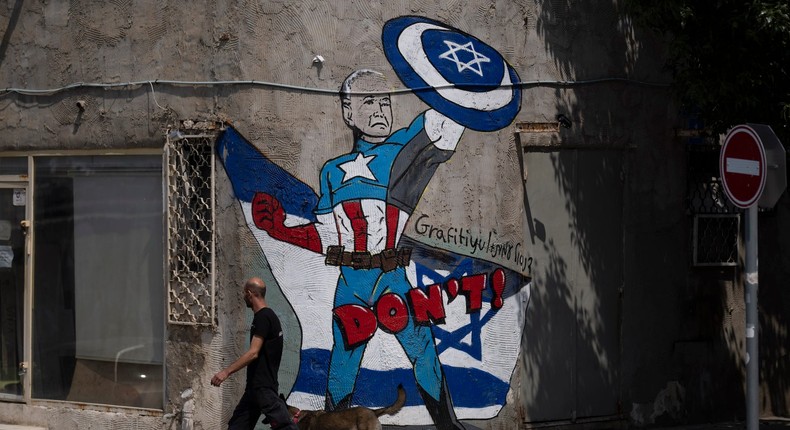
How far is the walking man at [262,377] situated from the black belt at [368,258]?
4.46 ft

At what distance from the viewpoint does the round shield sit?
31.5 feet

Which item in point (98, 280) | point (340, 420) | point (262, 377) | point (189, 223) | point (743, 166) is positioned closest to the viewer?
point (743, 166)

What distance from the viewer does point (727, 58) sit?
933cm

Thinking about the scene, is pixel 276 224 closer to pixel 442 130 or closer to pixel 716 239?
pixel 442 130

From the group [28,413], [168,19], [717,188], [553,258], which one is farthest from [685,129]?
[28,413]

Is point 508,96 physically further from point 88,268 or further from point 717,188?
point 88,268

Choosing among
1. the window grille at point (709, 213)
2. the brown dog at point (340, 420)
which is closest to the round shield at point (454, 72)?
the window grille at point (709, 213)

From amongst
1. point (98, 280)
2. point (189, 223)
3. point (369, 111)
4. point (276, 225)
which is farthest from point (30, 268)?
point (369, 111)

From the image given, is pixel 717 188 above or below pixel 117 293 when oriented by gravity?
above

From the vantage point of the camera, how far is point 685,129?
1088cm

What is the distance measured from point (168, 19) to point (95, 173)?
1726 mm

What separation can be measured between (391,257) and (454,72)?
1.84m

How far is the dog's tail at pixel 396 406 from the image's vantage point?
30.6 feet

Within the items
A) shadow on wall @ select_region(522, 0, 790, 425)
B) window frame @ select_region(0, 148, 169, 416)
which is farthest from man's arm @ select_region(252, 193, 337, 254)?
shadow on wall @ select_region(522, 0, 790, 425)
